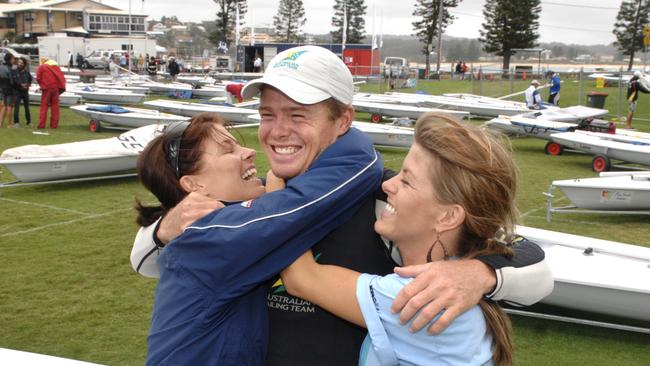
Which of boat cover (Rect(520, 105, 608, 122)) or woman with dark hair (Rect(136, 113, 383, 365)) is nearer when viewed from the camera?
woman with dark hair (Rect(136, 113, 383, 365))

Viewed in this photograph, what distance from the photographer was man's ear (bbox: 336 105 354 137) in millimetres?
2008

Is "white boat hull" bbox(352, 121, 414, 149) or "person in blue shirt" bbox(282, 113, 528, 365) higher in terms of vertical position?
"person in blue shirt" bbox(282, 113, 528, 365)

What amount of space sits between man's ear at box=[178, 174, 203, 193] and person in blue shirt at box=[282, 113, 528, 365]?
590mm

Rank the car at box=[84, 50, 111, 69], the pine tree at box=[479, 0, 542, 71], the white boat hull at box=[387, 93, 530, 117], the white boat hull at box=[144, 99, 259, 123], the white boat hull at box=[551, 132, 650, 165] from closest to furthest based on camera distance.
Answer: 1. the white boat hull at box=[551, 132, 650, 165]
2. the white boat hull at box=[144, 99, 259, 123]
3. the white boat hull at box=[387, 93, 530, 117]
4. the car at box=[84, 50, 111, 69]
5. the pine tree at box=[479, 0, 542, 71]

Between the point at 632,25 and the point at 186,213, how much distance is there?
66509 millimetres

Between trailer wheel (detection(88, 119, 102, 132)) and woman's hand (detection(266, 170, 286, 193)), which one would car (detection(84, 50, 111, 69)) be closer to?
trailer wheel (detection(88, 119, 102, 132))

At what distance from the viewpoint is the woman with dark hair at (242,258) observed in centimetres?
162

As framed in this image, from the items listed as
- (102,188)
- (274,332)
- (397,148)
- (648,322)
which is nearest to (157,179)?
(274,332)

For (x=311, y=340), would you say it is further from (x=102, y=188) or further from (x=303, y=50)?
(x=102, y=188)

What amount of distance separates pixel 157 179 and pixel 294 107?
1.86 feet

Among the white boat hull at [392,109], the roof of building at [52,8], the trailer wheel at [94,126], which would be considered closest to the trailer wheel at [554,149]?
the white boat hull at [392,109]

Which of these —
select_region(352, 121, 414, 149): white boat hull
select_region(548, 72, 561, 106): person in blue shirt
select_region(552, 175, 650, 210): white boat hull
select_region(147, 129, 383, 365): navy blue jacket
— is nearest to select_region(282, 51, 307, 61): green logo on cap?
select_region(147, 129, 383, 365): navy blue jacket

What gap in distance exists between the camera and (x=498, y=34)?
58500 mm

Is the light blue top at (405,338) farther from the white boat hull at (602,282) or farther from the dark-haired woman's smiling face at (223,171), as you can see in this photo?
the white boat hull at (602,282)
